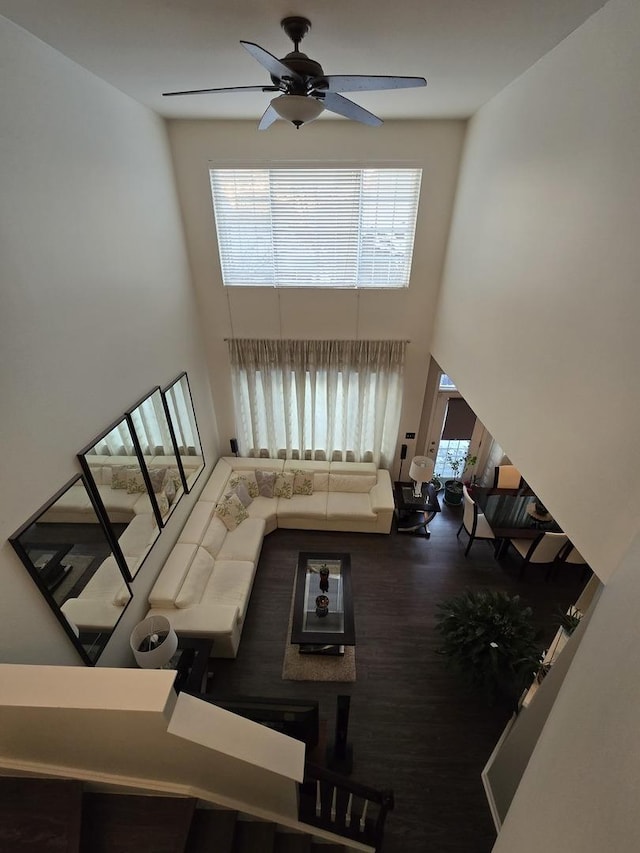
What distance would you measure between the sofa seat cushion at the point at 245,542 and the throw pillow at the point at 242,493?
323 mm

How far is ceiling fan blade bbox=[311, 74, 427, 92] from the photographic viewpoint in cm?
189

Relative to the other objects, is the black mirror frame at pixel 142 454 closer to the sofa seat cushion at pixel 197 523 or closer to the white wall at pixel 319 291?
the sofa seat cushion at pixel 197 523

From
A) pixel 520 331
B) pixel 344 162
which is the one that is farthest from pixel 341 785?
pixel 344 162

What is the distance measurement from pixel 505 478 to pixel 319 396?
307 centimetres

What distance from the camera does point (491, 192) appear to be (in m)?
3.36

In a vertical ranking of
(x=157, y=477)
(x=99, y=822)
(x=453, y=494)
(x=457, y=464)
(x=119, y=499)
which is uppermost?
(x=119, y=499)

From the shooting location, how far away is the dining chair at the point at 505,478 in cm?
560

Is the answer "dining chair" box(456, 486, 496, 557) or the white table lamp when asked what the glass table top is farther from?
"dining chair" box(456, 486, 496, 557)

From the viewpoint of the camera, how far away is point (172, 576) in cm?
408

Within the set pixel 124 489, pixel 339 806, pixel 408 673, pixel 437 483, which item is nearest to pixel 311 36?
pixel 124 489

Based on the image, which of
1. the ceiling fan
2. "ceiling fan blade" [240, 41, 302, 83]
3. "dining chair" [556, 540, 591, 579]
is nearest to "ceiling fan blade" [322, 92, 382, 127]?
the ceiling fan

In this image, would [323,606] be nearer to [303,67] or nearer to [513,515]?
[513,515]

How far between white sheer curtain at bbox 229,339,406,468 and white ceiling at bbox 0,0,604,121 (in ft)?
9.32

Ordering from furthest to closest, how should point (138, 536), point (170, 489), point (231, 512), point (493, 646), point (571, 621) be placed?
point (231, 512) → point (170, 489) → point (138, 536) → point (493, 646) → point (571, 621)
